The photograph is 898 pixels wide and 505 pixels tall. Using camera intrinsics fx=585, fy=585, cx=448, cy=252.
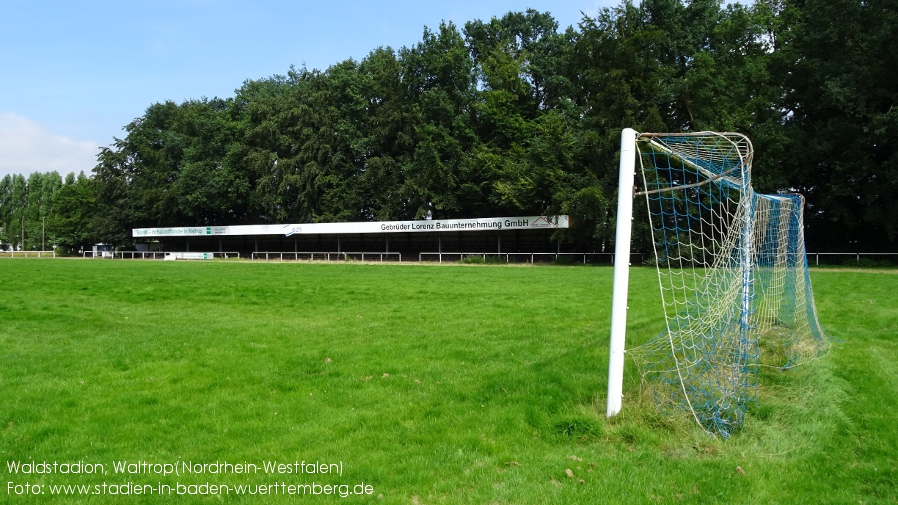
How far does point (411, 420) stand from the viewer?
5066mm

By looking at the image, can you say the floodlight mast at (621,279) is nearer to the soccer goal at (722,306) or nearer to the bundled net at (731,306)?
the soccer goal at (722,306)

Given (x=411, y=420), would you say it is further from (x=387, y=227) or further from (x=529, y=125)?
(x=529, y=125)

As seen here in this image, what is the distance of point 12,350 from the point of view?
7820 millimetres

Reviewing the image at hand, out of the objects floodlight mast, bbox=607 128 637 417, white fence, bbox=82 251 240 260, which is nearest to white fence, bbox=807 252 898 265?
floodlight mast, bbox=607 128 637 417

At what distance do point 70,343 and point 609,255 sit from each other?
29397 millimetres

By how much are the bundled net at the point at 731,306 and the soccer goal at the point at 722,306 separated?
14 millimetres

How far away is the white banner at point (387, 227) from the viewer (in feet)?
120

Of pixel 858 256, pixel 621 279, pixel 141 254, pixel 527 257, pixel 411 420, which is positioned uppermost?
pixel 621 279

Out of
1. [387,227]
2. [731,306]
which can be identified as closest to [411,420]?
[731,306]

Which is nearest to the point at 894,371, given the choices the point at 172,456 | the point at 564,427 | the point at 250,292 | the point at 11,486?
the point at 564,427

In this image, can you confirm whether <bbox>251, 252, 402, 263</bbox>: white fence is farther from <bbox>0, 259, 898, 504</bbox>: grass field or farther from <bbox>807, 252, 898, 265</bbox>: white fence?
<bbox>0, 259, 898, 504</bbox>: grass field

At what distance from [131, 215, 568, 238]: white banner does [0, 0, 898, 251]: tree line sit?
59.0 inches

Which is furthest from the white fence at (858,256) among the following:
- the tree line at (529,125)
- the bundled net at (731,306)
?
the bundled net at (731,306)

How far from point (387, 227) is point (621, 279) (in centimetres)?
3791
